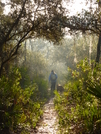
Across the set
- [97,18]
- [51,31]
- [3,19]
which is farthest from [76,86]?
[3,19]

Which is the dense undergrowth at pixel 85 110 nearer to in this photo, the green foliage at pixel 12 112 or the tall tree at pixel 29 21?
the green foliage at pixel 12 112

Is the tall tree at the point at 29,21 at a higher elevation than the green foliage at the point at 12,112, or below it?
higher

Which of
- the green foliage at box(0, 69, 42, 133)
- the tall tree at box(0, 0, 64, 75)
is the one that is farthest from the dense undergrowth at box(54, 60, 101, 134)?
the tall tree at box(0, 0, 64, 75)

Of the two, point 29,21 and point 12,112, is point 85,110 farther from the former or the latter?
point 29,21

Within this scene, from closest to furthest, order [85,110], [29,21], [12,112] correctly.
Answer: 1. [85,110]
2. [12,112]
3. [29,21]

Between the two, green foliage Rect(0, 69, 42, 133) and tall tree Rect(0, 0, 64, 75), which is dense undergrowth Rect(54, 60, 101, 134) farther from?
tall tree Rect(0, 0, 64, 75)

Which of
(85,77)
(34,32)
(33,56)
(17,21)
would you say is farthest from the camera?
(33,56)

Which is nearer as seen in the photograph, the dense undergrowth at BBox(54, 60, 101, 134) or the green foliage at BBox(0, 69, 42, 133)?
the dense undergrowth at BBox(54, 60, 101, 134)

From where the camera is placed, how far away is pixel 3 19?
823 centimetres

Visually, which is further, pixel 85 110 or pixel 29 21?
pixel 29 21

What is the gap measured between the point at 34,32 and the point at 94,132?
5442 mm

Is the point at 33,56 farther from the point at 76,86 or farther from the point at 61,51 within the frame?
the point at 76,86

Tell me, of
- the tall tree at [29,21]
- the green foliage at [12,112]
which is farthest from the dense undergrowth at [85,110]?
the tall tree at [29,21]

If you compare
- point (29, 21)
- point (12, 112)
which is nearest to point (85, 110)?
point (12, 112)
